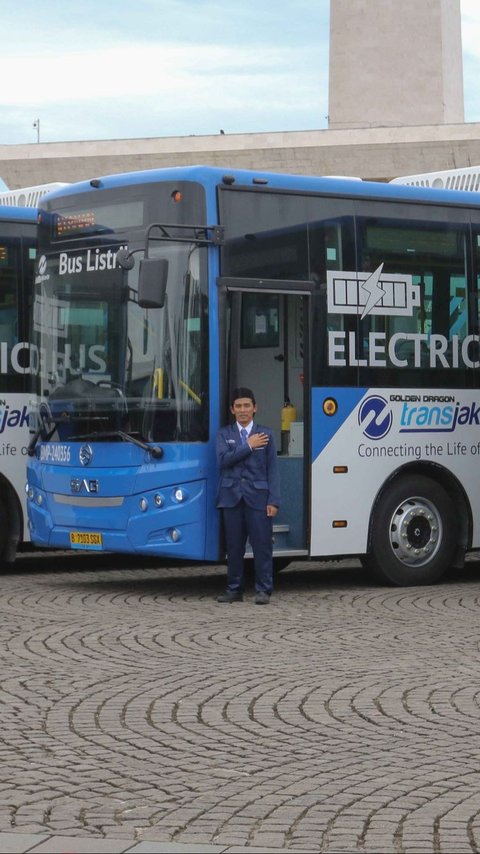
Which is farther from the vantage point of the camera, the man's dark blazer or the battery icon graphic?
the battery icon graphic

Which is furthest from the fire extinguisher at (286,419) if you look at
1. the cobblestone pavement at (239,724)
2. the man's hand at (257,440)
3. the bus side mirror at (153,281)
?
the bus side mirror at (153,281)

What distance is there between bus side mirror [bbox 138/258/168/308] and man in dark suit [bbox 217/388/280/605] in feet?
3.09

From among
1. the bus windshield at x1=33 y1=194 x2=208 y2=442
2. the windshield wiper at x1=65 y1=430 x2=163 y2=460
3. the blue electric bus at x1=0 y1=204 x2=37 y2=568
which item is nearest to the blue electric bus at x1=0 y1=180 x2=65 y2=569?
the blue electric bus at x1=0 y1=204 x2=37 y2=568

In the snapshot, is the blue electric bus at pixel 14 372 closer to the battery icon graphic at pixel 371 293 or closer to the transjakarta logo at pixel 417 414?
the battery icon graphic at pixel 371 293

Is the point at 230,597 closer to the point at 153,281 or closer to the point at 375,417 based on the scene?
the point at 375,417

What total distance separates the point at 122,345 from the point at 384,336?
2.29 m

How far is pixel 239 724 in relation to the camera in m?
7.78

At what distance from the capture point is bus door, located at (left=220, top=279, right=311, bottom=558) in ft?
43.7

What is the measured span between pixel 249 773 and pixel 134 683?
224cm

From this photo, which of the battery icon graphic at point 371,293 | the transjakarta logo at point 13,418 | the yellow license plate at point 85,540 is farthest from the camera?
the transjakarta logo at point 13,418

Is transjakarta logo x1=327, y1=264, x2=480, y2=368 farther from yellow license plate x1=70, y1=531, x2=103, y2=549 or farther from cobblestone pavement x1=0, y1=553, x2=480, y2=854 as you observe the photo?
yellow license plate x1=70, y1=531, x2=103, y2=549

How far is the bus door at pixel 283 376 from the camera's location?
13325 mm

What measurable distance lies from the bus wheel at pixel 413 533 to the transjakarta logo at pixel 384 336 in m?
1.02

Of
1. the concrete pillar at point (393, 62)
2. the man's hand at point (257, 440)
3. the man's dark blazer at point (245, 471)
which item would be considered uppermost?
the concrete pillar at point (393, 62)
